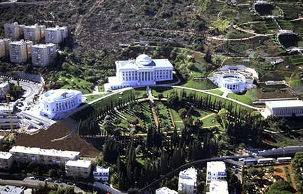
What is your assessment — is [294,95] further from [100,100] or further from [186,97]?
[100,100]

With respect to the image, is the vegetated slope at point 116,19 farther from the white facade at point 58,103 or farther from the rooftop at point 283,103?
the rooftop at point 283,103

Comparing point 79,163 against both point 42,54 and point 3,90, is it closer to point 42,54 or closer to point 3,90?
point 3,90

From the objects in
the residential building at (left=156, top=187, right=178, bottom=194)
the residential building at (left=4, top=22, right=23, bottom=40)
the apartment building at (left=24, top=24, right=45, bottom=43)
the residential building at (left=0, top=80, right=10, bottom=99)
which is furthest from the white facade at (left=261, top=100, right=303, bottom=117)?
the residential building at (left=4, top=22, right=23, bottom=40)

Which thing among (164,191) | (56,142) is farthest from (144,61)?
(164,191)

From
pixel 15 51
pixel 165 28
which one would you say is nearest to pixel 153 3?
pixel 165 28

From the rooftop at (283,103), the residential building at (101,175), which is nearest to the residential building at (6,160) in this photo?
the residential building at (101,175)
